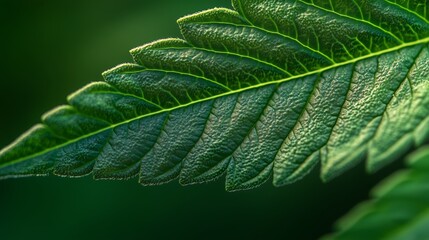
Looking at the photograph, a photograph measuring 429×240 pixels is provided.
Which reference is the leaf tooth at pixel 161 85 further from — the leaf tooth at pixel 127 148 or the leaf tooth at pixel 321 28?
the leaf tooth at pixel 321 28

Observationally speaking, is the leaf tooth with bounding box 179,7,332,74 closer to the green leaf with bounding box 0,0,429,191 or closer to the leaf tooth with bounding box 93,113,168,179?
the green leaf with bounding box 0,0,429,191

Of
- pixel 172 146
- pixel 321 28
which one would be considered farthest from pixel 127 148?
pixel 321 28

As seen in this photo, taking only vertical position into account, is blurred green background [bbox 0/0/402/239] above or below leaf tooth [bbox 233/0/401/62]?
below

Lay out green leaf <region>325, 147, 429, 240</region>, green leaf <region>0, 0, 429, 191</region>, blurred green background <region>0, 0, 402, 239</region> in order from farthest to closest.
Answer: blurred green background <region>0, 0, 402, 239</region> < green leaf <region>0, 0, 429, 191</region> < green leaf <region>325, 147, 429, 240</region>

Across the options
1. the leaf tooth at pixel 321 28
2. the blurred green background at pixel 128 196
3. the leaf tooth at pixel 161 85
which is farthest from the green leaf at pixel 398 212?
the blurred green background at pixel 128 196

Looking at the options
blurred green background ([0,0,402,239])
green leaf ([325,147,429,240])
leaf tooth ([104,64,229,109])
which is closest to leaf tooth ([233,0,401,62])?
leaf tooth ([104,64,229,109])
